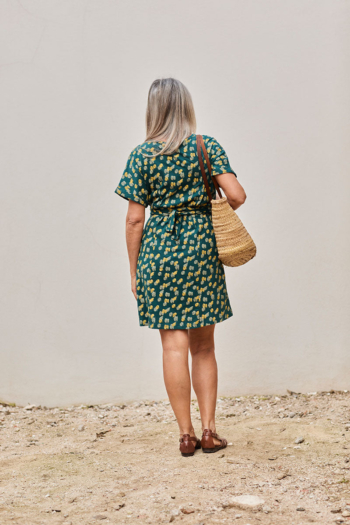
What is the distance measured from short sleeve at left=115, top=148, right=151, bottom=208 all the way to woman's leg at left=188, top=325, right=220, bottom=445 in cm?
70

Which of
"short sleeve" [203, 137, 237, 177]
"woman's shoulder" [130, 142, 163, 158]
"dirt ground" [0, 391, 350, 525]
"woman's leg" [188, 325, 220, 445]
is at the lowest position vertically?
"dirt ground" [0, 391, 350, 525]

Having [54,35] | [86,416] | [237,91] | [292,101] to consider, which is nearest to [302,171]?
[292,101]

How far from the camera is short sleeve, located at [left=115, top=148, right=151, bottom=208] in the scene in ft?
8.25

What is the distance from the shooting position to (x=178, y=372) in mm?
2576

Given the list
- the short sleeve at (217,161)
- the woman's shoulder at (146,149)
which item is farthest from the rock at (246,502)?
the woman's shoulder at (146,149)

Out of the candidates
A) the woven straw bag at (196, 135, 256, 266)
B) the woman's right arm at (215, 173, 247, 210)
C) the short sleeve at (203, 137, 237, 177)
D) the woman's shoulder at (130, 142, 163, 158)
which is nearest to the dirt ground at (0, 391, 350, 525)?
the woven straw bag at (196, 135, 256, 266)

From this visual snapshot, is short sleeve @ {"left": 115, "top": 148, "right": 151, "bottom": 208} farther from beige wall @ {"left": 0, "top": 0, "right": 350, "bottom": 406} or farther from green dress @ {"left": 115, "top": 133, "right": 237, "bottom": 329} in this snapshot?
beige wall @ {"left": 0, "top": 0, "right": 350, "bottom": 406}

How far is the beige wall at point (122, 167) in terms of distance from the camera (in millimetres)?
3500

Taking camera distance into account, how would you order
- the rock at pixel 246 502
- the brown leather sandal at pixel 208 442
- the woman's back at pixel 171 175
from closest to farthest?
1. the rock at pixel 246 502
2. the woman's back at pixel 171 175
3. the brown leather sandal at pixel 208 442

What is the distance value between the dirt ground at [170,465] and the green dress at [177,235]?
673 millimetres

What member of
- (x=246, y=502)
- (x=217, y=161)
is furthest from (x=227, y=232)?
(x=246, y=502)

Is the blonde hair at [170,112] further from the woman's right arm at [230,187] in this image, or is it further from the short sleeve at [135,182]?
the woman's right arm at [230,187]

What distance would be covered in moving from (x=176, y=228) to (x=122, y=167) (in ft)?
4.03

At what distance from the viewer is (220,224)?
249 centimetres
